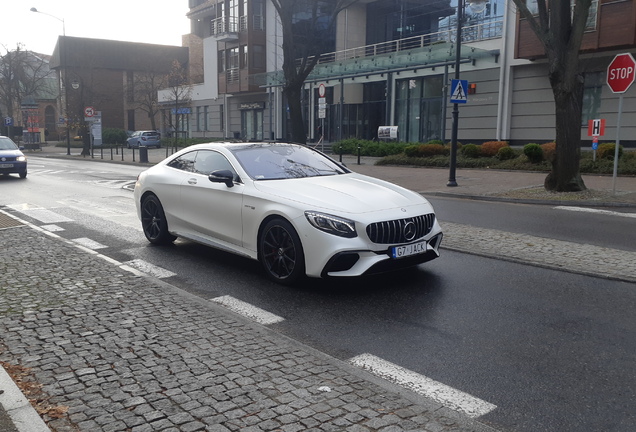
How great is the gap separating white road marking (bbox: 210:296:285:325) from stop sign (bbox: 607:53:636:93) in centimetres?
1169

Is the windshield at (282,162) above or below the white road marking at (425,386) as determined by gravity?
above

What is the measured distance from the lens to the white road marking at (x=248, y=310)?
5438 mm

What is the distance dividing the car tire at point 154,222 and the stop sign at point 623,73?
10.9 meters

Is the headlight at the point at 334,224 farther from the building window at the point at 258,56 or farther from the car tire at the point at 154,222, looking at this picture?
the building window at the point at 258,56

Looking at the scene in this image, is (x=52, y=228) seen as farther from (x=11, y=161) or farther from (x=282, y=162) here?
(x=11, y=161)

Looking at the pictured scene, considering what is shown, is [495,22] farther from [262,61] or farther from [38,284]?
[38,284]

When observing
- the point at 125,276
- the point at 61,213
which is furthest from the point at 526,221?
the point at 61,213

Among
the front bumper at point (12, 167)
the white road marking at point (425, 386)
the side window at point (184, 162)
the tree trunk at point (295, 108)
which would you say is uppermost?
the tree trunk at point (295, 108)

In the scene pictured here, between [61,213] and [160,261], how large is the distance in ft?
17.8

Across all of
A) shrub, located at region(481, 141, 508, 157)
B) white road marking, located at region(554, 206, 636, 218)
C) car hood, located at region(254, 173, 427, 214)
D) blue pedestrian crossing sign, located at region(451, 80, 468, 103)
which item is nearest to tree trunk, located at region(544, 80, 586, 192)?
white road marking, located at region(554, 206, 636, 218)

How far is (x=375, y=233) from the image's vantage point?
19.9 ft

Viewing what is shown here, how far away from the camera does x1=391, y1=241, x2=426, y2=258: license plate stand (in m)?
6.15

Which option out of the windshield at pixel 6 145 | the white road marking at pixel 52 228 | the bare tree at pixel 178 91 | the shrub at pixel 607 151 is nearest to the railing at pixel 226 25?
the bare tree at pixel 178 91

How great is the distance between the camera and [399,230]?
6246 millimetres
